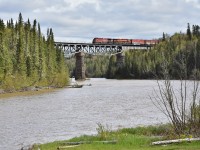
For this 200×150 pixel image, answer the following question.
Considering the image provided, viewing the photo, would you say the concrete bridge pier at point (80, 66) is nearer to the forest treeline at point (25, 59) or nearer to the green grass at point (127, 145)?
the forest treeline at point (25, 59)

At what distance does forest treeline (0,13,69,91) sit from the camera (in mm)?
93000

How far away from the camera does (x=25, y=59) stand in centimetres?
10450

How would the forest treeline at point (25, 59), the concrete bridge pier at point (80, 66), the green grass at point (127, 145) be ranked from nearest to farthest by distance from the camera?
the green grass at point (127, 145) < the forest treeline at point (25, 59) < the concrete bridge pier at point (80, 66)

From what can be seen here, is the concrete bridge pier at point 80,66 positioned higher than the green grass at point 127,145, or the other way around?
the concrete bridge pier at point 80,66

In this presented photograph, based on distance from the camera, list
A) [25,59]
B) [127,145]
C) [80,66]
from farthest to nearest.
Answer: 1. [80,66]
2. [25,59]
3. [127,145]

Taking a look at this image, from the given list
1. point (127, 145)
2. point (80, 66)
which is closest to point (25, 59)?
point (127, 145)

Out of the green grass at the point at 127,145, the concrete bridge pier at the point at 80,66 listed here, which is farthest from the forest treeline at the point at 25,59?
the green grass at the point at 127,145

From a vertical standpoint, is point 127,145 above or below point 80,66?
below

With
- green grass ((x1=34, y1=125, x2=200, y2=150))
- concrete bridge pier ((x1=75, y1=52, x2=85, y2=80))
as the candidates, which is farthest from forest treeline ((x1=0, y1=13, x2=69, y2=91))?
green grass ((x1=34, y1=125, x2=200, y2=150))

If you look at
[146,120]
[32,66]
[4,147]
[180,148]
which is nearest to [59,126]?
[146,120]

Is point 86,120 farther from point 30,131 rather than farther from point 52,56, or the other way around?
point 52,56

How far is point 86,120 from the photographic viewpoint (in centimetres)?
3941

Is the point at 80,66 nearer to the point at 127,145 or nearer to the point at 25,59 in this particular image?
the point at 25,59

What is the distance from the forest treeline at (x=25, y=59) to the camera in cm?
9300
